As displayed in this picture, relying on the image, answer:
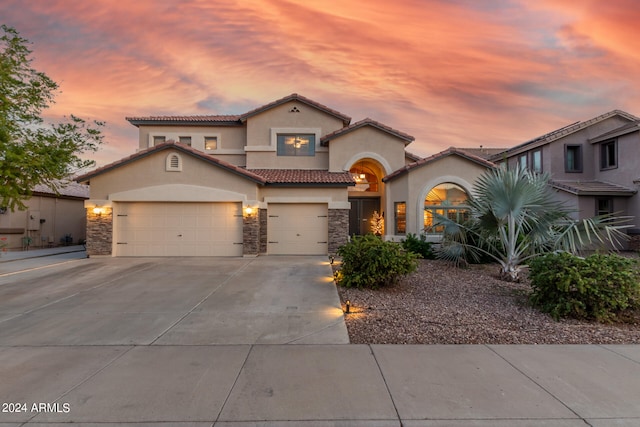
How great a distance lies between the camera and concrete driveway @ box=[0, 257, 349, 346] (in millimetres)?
5062

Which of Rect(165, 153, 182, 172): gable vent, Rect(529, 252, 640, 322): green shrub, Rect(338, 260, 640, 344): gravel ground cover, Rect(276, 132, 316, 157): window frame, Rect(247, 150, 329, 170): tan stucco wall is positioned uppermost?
Rect(276, 132, 316, 157): window frame

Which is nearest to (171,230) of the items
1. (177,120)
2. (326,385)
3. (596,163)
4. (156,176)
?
(156,176)

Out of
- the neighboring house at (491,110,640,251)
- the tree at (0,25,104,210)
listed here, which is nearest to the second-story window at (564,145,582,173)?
the neighboring house at (491,110,640,251)

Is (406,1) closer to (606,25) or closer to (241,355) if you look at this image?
(606,25)

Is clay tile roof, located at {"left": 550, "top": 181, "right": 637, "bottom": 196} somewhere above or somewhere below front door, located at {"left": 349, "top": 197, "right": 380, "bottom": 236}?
above

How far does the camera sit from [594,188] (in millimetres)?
17297

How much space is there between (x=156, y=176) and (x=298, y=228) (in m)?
6.67

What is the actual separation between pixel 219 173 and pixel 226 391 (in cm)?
1143

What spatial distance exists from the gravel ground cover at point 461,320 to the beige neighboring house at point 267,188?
6.93 meters

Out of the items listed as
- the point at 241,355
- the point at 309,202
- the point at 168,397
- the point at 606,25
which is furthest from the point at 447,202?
the point at 168,397

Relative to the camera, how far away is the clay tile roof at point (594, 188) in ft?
55.9

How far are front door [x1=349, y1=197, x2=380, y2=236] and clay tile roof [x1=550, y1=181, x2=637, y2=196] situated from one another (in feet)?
35.4

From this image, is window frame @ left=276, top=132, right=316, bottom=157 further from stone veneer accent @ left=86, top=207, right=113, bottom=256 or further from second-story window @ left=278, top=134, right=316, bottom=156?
stone veneer accent @ left=86, top=207, right=113, bottom=256

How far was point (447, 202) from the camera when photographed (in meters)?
15.5
